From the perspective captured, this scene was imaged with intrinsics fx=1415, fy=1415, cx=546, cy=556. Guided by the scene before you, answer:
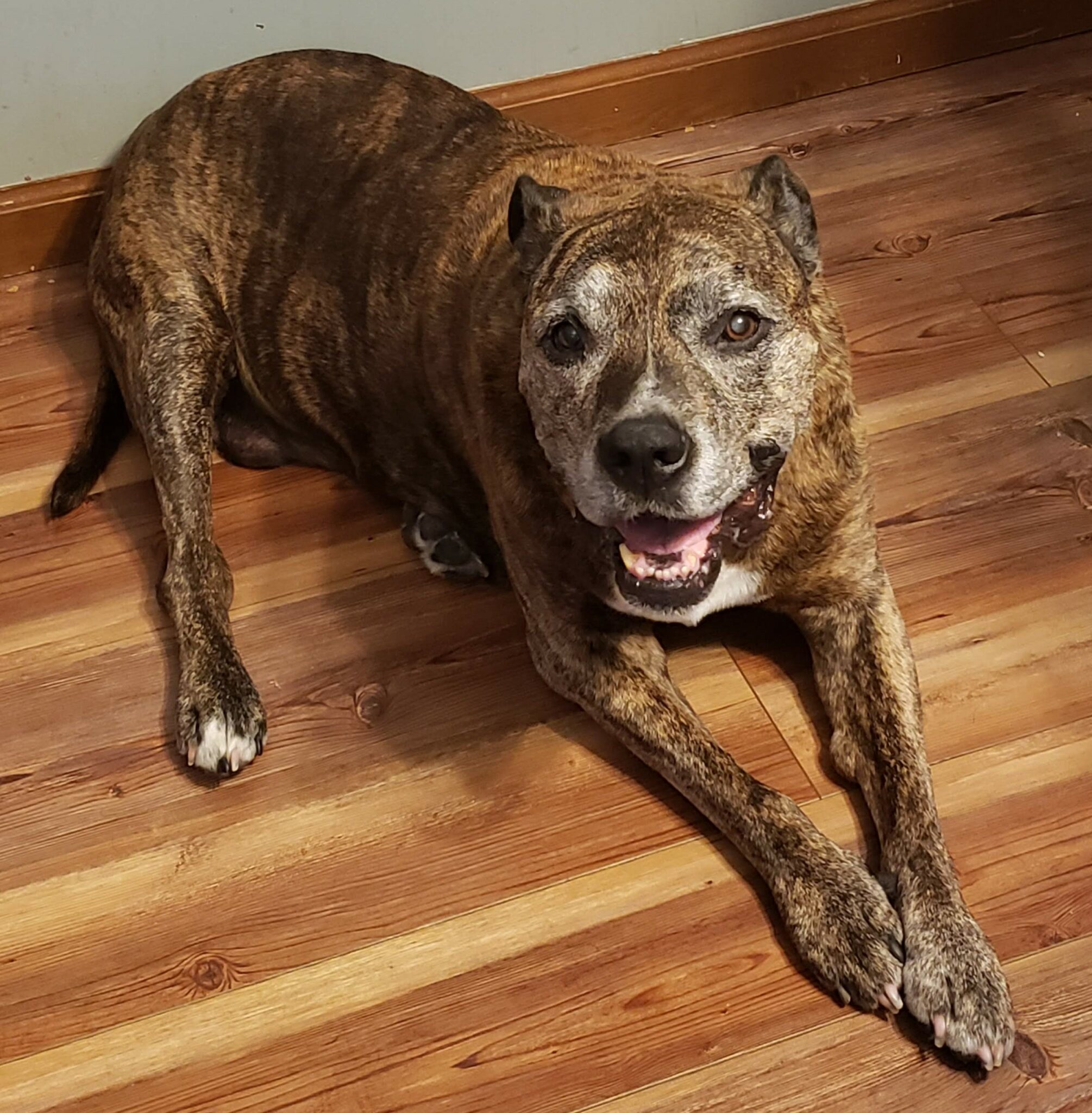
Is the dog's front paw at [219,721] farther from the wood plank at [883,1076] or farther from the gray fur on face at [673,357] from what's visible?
the gray fur on face at [673,357]

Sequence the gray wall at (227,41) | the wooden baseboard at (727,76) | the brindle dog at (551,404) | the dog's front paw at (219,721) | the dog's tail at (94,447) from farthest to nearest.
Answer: the wooden baseboard at (727,76) < the gray wall at (227,41) < the dog's tail at (94,447) < the dog's front paw at (219,721) < the brindle dog at (551,404)

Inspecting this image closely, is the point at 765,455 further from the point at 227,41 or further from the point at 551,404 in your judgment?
the point at 227,41

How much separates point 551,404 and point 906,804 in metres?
0.87

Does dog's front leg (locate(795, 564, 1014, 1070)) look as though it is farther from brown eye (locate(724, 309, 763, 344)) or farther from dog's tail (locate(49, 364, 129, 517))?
dog's tail (locate(49, 364, 129, 517))

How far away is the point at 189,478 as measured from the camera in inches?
113

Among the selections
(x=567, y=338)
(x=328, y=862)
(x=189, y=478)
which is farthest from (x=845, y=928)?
(x=189, y=478)

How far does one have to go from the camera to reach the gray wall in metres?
3.24

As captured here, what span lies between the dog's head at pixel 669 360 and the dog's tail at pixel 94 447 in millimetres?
1231

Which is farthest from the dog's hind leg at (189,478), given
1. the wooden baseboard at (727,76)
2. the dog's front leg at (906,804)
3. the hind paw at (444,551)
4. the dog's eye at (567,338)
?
the dog's front leg at (906,804)

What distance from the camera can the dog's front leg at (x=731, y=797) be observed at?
7.14ft

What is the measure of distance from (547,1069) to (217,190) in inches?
73.9

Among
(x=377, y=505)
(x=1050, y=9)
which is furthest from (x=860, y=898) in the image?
(x=1050, y=9)

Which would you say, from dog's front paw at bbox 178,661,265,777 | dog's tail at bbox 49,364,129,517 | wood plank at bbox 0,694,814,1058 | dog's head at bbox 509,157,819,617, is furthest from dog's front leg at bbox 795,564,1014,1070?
dog's tail at bbox 49,364,129,517

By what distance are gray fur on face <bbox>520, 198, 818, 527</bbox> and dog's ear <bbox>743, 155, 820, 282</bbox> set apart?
0.08 m
